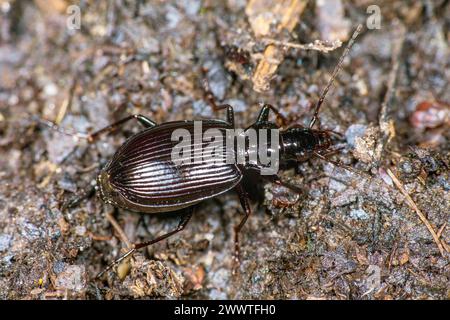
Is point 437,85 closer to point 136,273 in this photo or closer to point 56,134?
point 136,273

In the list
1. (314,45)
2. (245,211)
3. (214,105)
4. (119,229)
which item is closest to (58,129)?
(119,229)

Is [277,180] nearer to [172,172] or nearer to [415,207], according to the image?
[172,172]

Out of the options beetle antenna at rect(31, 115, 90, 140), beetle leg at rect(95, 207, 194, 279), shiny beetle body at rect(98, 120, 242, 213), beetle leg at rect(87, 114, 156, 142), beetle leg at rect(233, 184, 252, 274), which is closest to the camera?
shiny beetle body at rect(98, 120, 242, 213)

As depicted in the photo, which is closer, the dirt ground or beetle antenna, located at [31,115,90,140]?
the dirt ground

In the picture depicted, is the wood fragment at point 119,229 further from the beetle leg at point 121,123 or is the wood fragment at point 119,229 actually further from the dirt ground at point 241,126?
the beetle leg at point 121,123

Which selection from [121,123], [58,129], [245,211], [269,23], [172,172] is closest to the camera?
[172,172]

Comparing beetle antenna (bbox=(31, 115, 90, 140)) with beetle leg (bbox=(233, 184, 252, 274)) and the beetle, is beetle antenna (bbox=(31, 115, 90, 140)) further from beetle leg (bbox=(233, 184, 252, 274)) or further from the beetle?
beetle leg (bbox=(233, 184, 252, 274))

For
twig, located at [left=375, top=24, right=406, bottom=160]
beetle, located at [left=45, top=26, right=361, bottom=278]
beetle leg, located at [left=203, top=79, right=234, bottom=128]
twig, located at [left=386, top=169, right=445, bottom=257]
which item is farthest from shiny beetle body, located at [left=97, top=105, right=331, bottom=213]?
twig, located at [left=386, top=169, right=445, bottom=257]

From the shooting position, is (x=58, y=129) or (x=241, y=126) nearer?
(x=241, y=126)
